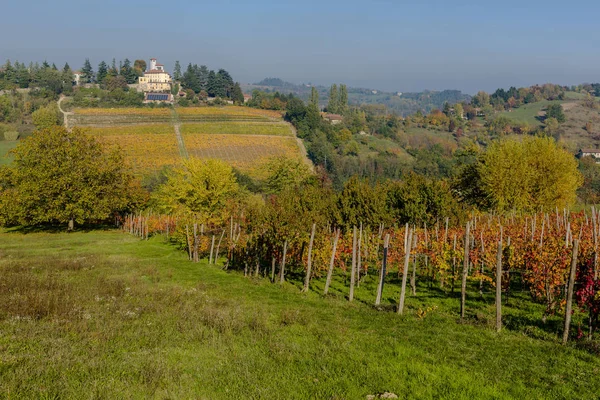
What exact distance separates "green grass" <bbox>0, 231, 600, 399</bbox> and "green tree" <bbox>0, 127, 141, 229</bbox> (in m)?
29.5

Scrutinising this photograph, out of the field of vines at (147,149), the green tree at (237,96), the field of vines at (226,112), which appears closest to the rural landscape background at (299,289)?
the field of vines at (147,149)

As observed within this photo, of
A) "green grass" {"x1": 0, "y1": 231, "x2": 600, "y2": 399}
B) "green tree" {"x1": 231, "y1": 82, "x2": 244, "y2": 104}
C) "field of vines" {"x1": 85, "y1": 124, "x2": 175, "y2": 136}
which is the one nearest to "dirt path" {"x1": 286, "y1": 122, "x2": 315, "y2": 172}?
"field of vines" {"x1": 85, "y1": 124, "x2": 175, "y2": 136}

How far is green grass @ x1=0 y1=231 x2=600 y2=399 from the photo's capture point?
8.42m

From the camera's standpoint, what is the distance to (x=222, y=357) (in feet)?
33.0

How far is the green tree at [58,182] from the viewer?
4334 centimetres

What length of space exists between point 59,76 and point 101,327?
20808 centimetres

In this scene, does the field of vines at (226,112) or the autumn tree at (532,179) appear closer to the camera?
the autumn tree at (532,179)

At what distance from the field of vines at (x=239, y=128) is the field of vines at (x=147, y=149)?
389 inches

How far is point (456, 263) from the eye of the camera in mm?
22750

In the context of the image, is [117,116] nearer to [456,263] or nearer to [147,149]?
[147,149]

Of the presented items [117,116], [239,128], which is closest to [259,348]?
[239,128]

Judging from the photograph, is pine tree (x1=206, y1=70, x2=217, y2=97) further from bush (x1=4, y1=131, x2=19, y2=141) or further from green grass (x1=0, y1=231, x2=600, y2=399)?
green grass (x1=0, y1=231, x2=600, y2=399)

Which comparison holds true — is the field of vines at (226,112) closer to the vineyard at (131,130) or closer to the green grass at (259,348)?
the vineyard at (131,130)

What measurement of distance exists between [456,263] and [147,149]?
305 feet
